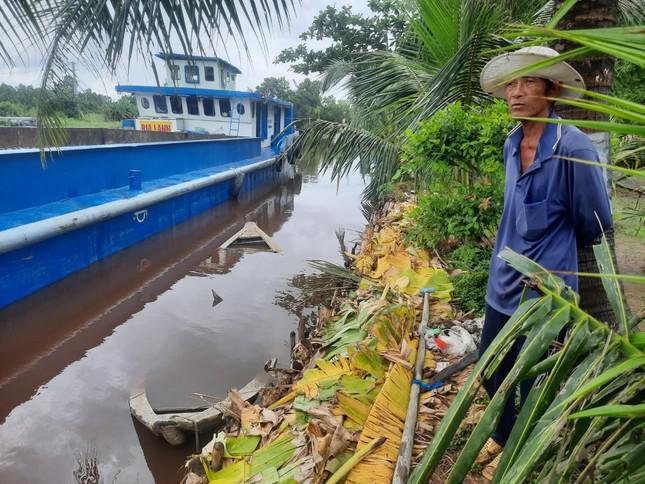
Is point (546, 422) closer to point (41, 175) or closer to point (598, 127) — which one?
point (598, 127)

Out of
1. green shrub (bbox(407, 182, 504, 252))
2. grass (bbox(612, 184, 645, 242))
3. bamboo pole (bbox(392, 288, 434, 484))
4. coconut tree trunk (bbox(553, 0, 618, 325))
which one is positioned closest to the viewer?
bamboo pole (bbox(392, 288, 434, 484))

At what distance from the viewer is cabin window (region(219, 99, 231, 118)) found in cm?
1612

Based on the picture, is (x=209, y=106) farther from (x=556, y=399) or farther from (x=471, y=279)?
(x=556, y=399)

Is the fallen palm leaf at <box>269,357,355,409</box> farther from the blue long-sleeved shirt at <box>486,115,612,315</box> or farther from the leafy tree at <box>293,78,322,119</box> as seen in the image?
the leafy tree at <box>293,78,322,119</box>

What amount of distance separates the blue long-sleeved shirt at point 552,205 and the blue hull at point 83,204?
513cm

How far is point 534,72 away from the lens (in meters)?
1.58

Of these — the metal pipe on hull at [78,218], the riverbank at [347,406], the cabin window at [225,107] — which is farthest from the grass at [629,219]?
the cabin window at [225,107]

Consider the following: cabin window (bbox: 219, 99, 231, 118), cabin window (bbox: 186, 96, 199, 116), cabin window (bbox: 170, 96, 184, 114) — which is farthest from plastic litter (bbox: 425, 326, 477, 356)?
cabin window (bbox: 170, 96, 184, 114)

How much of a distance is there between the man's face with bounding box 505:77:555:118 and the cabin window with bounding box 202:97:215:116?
15.7 m

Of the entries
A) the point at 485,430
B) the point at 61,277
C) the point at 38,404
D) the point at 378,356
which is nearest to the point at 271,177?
the point at 61,277

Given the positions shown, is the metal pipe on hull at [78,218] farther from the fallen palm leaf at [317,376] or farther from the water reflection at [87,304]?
the fallen palm leaf at [317,376]

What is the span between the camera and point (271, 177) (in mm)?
18172

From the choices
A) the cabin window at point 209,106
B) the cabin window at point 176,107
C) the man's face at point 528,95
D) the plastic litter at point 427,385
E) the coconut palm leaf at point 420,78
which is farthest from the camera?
the cabin window at point 209,106

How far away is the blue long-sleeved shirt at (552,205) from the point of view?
1508 mm
